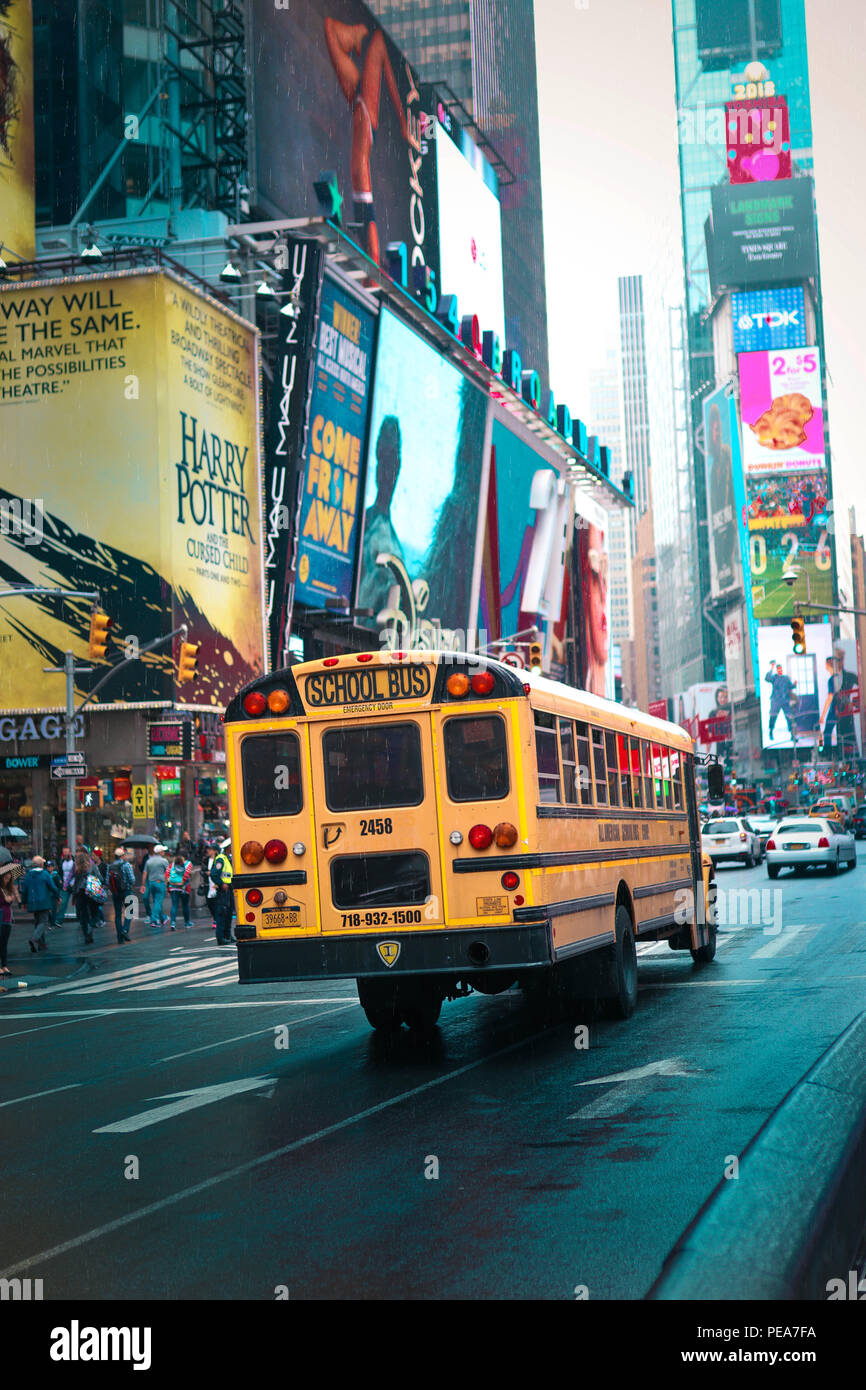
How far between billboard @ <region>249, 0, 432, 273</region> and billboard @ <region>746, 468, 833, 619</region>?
352ft

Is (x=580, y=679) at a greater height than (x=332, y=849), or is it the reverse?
(x=580, y=679)

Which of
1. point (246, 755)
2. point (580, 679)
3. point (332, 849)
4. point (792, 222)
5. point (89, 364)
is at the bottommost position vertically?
point (332, 849)

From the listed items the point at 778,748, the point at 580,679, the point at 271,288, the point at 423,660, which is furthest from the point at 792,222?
the point at 423,660

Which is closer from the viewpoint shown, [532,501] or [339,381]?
[339,381]

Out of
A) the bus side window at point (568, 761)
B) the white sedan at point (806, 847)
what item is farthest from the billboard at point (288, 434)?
the bus side window at point (568, 761)

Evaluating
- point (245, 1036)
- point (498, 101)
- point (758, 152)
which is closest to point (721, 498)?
point (758, 152)

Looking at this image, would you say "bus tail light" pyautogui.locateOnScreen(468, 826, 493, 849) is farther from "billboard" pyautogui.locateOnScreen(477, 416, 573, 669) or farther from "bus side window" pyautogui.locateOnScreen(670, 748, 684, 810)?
"billboard" pyautogui.locateOnScreen(477, 416, 573, 669)

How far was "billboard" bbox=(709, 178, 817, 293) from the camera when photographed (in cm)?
18562

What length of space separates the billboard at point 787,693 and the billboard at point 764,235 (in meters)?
46.2

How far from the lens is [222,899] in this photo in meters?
27.8

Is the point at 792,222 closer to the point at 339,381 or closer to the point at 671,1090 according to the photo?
the point at 339,381

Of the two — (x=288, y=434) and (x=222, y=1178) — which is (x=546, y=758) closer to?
(x=222, y=1178)

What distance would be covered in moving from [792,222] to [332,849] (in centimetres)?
19067
